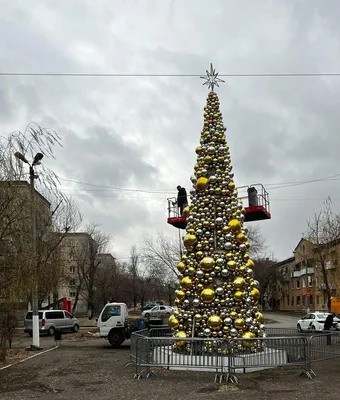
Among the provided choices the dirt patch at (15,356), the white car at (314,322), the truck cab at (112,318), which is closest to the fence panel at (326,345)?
the dirt patch at (15,356)

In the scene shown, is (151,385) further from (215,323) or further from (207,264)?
(207,264)

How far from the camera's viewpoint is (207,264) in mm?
13164

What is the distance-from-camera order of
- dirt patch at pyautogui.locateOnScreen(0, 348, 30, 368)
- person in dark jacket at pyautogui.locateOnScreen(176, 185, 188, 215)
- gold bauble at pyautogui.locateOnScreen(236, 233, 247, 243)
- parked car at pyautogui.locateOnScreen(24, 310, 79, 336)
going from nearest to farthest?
gold bauble at pyautogui.locateOnScreen(236, 233, 247, 243) → dirt patch at pyautogui.locateOnScreen(0, 348, 30, 368) → person in dark jacket at pyautogui.locateOnScreen(176, 185, 188, 215) → parked car at pyautogui.locateOnScreen(24, 310, 79, 336)

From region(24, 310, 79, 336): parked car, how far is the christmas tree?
2065cm

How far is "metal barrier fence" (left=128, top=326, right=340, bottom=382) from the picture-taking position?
11.5 m

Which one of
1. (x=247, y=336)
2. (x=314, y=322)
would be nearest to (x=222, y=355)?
(x=247, y=336)

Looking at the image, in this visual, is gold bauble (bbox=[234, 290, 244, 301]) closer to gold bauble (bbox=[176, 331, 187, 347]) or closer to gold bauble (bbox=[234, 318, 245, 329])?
gold bauble (bbox=[234, 318, 245, 329])

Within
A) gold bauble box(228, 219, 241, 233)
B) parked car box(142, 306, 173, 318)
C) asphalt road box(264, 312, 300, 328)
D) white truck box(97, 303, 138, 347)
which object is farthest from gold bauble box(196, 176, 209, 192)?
asphalt road box(264, 312, 300, 328)

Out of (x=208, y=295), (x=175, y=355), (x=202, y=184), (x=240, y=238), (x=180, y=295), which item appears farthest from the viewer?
(x=202, y=184)

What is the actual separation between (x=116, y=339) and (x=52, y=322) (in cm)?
1247

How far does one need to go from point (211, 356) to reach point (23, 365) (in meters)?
7.01

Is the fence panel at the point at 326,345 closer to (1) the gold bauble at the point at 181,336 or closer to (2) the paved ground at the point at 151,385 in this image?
(2) the paved ground at the point at 151,385

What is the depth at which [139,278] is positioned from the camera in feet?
290

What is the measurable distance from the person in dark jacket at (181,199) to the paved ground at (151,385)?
5.85 meters
